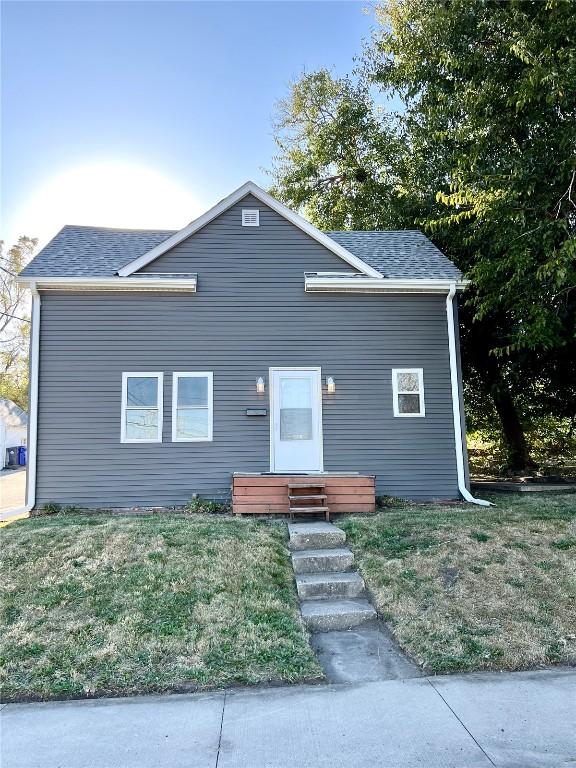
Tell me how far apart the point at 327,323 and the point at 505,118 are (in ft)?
18.2

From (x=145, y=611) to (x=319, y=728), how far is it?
202 centimetres

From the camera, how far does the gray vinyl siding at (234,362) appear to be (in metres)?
8.51

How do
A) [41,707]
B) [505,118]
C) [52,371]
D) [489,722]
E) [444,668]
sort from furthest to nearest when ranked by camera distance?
[505,118], [52,371], [444,668], [41,707], [489,722]

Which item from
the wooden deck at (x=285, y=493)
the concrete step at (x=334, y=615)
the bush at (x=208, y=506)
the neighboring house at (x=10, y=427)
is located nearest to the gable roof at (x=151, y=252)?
the wooden deck at (x=285, y=493)

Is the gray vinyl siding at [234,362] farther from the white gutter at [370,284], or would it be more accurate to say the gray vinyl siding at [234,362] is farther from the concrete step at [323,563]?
the concrete step at [323,563]

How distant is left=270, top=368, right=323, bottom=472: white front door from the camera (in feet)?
28.6

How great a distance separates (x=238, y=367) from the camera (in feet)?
28.9

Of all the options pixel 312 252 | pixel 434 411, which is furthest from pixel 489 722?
pixel 312 252

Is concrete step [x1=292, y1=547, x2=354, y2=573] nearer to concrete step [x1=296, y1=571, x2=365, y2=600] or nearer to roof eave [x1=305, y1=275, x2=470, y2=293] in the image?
concrete step [x1=296, y1=571, x2=365, y2=600]

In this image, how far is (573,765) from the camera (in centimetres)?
256

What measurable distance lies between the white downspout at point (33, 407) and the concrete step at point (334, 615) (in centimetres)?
574

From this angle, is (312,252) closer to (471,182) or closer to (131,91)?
(471,182)

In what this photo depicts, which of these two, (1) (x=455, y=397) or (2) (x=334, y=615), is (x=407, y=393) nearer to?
(1) (x=455, y=397)

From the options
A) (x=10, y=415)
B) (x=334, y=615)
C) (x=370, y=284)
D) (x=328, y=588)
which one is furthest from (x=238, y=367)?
(x=10, y=415)
